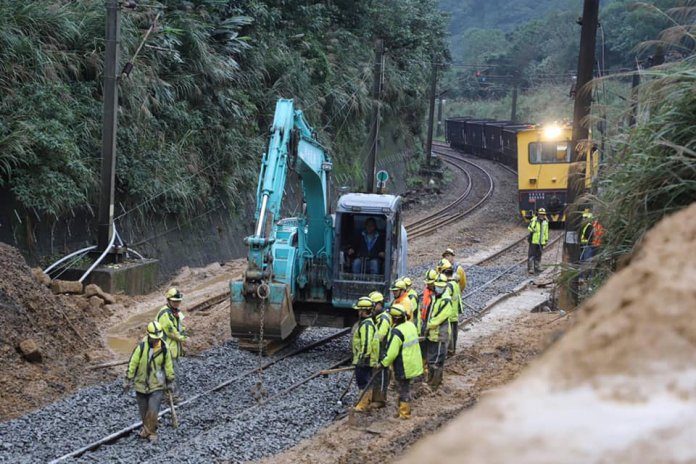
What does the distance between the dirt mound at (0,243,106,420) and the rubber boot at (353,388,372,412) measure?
431 cm

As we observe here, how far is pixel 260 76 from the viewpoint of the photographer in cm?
2947

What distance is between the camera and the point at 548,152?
32.8 meters

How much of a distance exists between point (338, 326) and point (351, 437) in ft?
14.4

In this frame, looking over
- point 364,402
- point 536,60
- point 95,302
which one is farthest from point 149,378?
point 536,60

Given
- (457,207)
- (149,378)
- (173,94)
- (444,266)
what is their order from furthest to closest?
(457,207) < (173,94) < (444,266) < (149,378)

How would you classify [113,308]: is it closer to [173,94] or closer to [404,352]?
[173,94]

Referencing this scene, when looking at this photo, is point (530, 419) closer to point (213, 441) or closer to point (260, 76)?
point (213, 441)

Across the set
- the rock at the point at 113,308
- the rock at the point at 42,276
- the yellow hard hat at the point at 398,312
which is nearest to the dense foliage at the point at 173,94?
the rock at the point at 42,276

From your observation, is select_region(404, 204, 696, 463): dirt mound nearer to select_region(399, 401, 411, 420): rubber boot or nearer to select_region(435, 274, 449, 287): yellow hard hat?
select_region(399, 401, 411, 420): rubber boot

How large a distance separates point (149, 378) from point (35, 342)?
356 centimetres

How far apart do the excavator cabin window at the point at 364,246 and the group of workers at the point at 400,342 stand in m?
1.62

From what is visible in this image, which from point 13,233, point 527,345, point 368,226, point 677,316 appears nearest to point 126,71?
point 13,233

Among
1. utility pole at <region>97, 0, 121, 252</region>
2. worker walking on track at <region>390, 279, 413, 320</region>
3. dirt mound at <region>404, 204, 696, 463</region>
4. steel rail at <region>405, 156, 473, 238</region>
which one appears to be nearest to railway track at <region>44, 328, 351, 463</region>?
worker walking on track at <region>390, 279, 413, 320</region>

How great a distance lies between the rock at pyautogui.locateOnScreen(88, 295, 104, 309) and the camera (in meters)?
17.8
